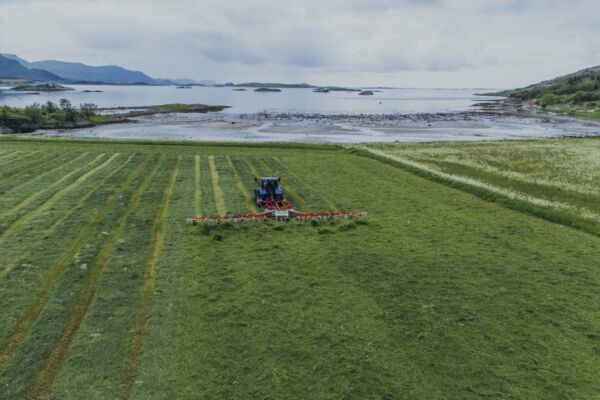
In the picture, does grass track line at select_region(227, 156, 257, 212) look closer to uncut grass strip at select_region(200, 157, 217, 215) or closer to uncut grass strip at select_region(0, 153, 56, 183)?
uncut grass strip at select_region(200, 157, 217, 215)

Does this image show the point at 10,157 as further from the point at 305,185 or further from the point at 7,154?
the point at 305,185

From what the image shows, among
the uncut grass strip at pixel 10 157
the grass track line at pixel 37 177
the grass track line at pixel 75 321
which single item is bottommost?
the grass track line at pixel 75 321

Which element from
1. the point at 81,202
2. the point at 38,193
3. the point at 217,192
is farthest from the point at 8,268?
the point at 217,192

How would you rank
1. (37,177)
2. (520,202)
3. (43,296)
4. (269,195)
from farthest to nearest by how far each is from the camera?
(37,177)
(520,202)
(269,195)
(43,296)

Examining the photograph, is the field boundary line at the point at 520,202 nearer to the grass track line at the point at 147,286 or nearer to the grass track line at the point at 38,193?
the grass track line at the point at 147,286

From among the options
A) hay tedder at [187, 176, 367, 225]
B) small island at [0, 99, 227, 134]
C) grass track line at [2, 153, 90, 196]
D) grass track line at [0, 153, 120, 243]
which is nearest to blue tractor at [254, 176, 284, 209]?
hay tedder at [187, 176, 367, 225]

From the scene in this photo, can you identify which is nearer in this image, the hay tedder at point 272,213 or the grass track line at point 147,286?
the grass track line at point 147,286

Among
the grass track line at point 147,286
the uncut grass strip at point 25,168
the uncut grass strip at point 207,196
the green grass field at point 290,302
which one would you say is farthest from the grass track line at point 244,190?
the uncut grass strip at point 25,168
